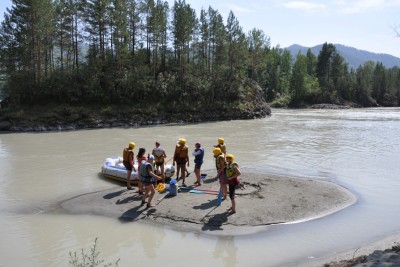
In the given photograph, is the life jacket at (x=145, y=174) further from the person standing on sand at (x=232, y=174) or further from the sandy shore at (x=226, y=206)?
the person standing on sand at (x=232, y=174)

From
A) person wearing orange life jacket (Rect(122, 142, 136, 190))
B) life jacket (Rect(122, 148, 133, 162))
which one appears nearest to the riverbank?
person wearing orange life jacket (Rect(122, 142, 136, 190))

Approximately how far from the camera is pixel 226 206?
1160 centimetres

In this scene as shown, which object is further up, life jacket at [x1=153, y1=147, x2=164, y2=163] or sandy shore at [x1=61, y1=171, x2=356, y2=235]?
life jacket at [x1=153, y1=147, x2=164, y2=163]

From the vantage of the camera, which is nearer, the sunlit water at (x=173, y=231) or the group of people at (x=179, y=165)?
the sunlit water at (x=173, y=231)

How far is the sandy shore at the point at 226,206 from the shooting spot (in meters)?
10.5

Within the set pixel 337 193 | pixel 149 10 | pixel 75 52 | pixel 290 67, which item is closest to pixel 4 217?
pixel 337 193

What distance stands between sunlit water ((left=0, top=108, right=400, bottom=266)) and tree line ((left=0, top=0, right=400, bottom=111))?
1843 cm

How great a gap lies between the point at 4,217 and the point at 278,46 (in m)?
105

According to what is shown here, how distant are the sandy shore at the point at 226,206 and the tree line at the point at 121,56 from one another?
32145 mm

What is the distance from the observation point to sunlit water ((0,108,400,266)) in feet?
28.5

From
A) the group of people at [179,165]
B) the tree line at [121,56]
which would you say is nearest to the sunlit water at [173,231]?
the group of people at [179,165]

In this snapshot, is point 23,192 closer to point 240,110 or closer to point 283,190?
point 283,190

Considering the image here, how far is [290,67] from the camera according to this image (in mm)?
104062

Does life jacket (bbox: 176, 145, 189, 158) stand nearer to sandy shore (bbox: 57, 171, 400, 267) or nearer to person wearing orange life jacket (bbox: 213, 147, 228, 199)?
sandy shore (bbox: 57, 171, 400, 267)
